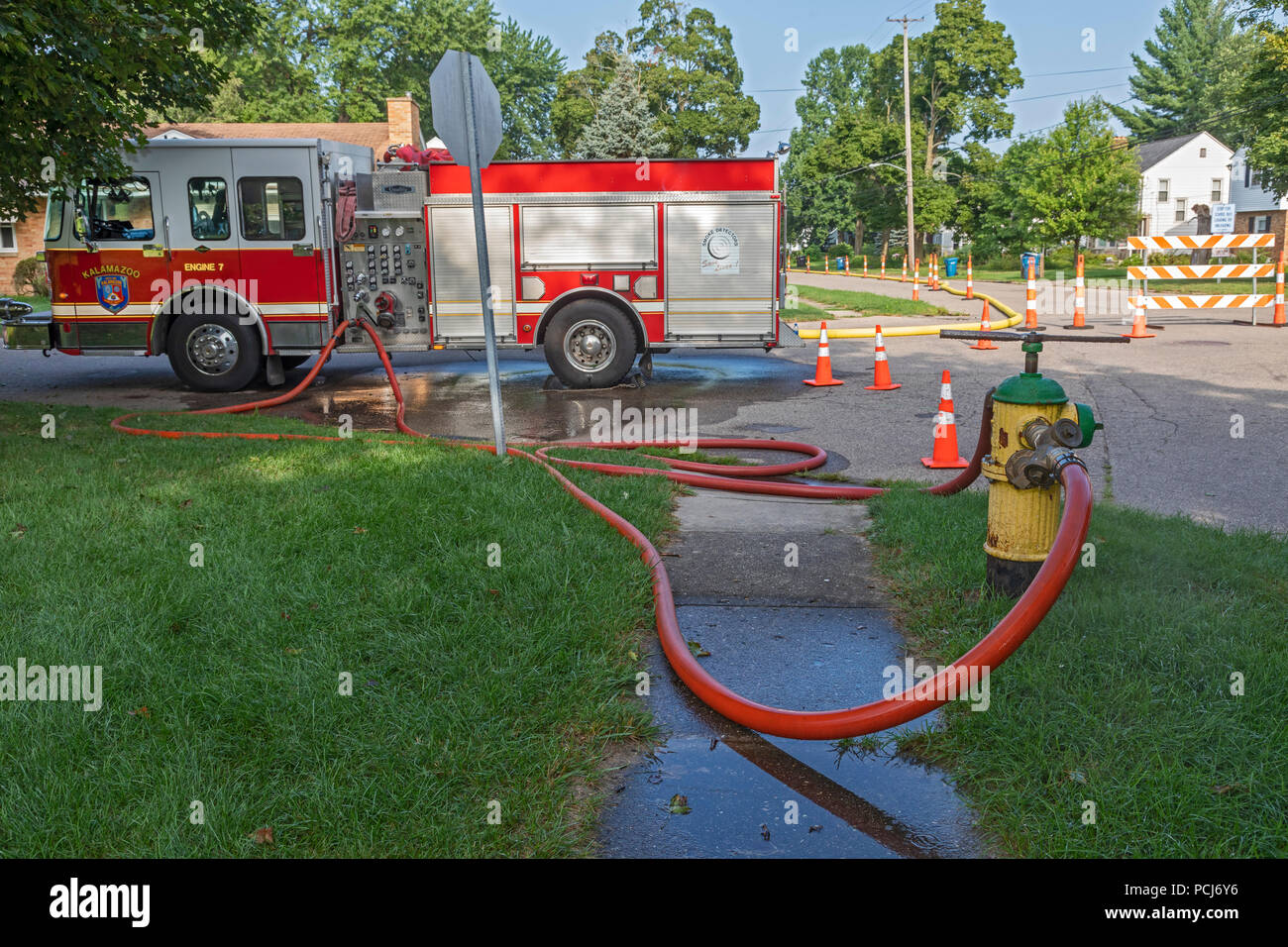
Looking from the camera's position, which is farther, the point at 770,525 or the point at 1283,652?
the point at 770,525

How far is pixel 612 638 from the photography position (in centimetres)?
437

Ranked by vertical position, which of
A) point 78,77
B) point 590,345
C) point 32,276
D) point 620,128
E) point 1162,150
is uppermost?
point 620,128

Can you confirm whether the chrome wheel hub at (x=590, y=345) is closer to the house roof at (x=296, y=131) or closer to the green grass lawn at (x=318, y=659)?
the green grass lawn at (x=318, y=659)

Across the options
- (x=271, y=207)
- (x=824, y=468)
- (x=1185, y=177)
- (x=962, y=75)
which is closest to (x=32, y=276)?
(x=271, y=207)

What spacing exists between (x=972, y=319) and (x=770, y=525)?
593 inches

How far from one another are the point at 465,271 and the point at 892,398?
16.4ft

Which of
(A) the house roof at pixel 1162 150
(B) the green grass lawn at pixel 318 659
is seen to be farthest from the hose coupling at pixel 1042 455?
(A) the house roof at pixel 1162 150

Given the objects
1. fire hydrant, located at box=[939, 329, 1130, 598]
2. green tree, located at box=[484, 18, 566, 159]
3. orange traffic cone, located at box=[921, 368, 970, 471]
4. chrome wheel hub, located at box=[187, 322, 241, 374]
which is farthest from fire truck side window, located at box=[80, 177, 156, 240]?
green tree, located at box=[484, 18, 566, 159]

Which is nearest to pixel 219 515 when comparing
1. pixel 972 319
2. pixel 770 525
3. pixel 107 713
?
pixel 107 713

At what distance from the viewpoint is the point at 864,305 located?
945 inches

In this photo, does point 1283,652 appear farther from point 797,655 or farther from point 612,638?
point 612,638

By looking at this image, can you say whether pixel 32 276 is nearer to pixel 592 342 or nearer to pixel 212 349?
pixel 212 349
